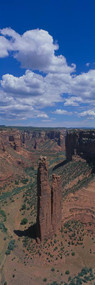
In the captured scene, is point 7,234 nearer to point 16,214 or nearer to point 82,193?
point 16,214

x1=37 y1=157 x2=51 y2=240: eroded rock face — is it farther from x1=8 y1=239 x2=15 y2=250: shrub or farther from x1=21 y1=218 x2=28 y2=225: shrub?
x1=21 y1=218 x2=28 y2=225: shrub

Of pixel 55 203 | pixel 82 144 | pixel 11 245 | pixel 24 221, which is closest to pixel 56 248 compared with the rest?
pixel 55 203

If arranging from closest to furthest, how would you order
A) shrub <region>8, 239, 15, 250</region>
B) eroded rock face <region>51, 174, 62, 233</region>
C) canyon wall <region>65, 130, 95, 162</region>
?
1. eroded rock face <region>51, 174, 62, 233</region>
2. shrub <region>8, 239, 15, 250</region>
3. canyon wall <region>65, 130, 95, 162</region>

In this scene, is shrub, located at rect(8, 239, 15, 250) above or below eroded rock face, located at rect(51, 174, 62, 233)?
below

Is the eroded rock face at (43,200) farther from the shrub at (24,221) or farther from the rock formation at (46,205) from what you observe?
the shrub at (24,221)

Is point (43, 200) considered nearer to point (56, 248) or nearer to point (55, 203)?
point (55, 203)

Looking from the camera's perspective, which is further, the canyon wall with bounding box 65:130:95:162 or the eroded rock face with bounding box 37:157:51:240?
the canyon wall with bounding box 65:130:95:162

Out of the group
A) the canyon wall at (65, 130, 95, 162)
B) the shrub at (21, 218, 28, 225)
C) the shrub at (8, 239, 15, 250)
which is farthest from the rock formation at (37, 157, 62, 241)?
the canyon wall at (65, 130, 95, 162)

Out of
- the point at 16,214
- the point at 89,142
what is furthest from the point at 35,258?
the point at 89,142

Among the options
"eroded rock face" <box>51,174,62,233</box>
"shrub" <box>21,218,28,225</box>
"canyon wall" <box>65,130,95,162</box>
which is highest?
"canyon wall" <box>65,130,95,162</box>
